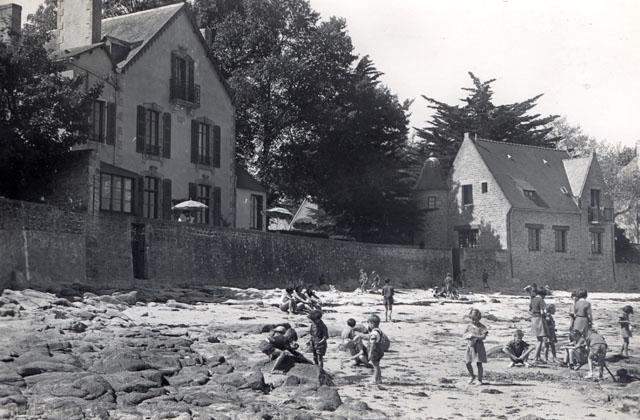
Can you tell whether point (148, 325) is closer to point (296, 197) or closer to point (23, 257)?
point (23, 257)

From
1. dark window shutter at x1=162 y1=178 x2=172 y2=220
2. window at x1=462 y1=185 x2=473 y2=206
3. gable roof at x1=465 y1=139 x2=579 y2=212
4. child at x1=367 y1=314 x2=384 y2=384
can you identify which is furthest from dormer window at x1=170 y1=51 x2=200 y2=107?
child at x1=367 y1=314 x2=384 y2=384

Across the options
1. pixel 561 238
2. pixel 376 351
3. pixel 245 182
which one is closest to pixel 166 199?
pixel 245 182

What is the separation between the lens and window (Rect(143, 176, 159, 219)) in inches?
1414

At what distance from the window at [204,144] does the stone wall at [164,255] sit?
5.80 metres

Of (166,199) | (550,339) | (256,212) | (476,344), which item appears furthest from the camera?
(256,212)

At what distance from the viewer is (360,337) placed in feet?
58.8

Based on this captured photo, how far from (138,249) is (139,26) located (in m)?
13.7

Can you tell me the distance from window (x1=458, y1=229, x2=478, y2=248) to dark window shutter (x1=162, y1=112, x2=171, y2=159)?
Result: 24.4m

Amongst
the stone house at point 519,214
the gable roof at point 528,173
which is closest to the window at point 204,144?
the stone house at point 519,214

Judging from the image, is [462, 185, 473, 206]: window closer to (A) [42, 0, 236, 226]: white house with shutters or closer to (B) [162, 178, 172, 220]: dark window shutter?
(A) [42, 0, 236, 226]: white house with shutters

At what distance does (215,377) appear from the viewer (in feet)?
49.8

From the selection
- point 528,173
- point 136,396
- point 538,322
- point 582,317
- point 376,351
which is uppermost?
point 528,173

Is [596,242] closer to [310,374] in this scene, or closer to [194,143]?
[194,143]

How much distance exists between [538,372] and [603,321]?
14.8 m
